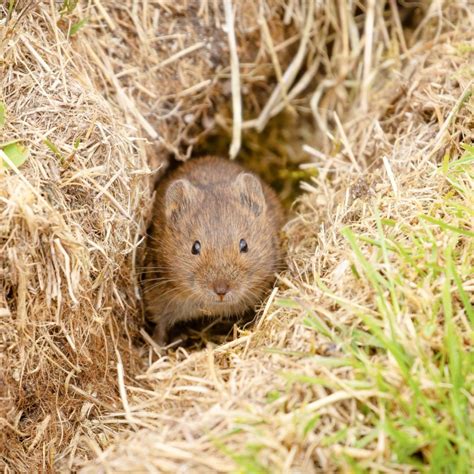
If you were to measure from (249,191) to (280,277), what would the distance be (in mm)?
999

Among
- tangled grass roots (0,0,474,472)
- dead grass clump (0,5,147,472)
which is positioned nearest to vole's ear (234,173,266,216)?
tangled grass roots (0,0,474,472)

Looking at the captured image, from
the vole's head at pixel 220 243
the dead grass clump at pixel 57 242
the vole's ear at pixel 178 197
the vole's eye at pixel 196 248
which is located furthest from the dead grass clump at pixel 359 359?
the vole's ear at pixel 178 197

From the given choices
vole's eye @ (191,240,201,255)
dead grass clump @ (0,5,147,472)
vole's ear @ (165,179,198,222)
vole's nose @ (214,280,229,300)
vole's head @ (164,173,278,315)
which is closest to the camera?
dead grass clump @ (0,5,147,472)

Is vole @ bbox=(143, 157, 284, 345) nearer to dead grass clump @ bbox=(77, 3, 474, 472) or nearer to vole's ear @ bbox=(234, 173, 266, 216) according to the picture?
vole's ear @ bbox=(234, 173, 266, 216)

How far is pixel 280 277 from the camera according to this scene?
16.4 feet

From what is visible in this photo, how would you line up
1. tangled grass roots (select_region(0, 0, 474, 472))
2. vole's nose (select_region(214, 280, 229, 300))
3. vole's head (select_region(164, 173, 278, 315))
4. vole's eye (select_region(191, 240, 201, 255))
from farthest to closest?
vole's eye (select_region(191, 240, 201, 255))
vole's head (select_region(164, 173, 278, 315))
vole's nose (select_region(214, 280, 229, 300))
tangled grass roots (select_region(0, 0, 474, 472))

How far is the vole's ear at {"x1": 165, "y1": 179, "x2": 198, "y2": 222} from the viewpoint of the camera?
5590mm

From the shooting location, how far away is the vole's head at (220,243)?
5141 mm

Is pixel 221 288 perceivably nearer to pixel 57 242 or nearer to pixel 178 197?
pixel 178 197

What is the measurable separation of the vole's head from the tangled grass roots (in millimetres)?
242

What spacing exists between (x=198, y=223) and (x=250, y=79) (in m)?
2.02

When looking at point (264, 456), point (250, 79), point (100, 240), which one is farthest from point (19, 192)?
point (250, 79)

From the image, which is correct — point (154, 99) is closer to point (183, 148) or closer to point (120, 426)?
point (183, 148)

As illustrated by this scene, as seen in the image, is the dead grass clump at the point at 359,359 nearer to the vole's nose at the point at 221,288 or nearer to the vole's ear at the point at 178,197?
the vole's nose at the point at 221,288
